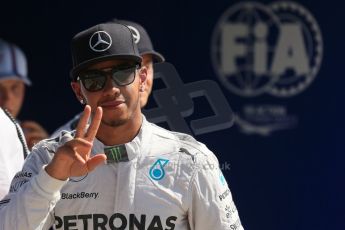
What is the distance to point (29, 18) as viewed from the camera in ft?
13.1

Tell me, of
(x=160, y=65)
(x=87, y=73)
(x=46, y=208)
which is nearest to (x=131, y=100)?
(x=87, y=73)

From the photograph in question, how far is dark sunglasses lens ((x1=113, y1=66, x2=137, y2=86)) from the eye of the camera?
2.15m

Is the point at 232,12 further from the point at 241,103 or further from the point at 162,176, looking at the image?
the point at 162,176

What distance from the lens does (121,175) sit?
2178 mm

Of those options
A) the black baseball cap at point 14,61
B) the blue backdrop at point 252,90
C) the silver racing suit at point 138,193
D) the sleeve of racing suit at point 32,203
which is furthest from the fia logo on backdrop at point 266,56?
the sleeve of racing suit at point 32,203

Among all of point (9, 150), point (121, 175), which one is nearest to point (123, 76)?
point (121, 175)

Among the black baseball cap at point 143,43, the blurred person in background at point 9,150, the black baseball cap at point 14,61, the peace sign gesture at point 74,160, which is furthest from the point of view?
the black baseball cap at point 14,61

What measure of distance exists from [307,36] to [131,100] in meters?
2.01

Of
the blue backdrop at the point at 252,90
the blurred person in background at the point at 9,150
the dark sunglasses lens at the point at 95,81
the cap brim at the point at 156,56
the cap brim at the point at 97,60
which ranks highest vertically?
the cap brim at the point at 97,60

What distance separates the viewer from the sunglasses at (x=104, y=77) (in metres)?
2.14

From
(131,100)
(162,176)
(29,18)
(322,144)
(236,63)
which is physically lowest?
(322,144)

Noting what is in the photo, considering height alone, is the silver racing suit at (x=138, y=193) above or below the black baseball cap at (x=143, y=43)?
above

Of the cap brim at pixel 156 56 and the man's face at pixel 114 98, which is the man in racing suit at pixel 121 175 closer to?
the man's face at pixel 114 98

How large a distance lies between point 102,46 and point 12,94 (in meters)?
2.00
